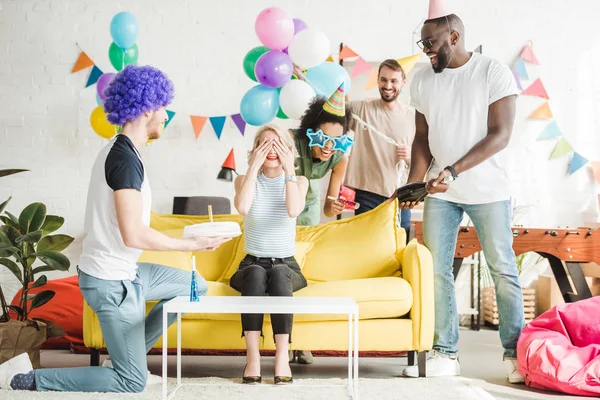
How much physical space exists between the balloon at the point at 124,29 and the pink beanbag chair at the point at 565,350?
121 inches

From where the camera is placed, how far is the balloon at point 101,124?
479cm

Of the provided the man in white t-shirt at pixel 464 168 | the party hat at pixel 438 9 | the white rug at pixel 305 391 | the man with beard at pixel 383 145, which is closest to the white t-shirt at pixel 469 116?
the man in white t-shirt at pixel 464 168

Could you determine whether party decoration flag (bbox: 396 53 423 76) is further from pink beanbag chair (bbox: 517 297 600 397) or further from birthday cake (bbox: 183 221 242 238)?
birthday cake (bbox: 183 221 242 238)

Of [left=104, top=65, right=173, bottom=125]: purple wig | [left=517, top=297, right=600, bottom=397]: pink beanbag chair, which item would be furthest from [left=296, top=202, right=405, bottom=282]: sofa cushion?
[left=104, top=65, right=173, bottom=125]: purple wig

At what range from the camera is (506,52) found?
17.4 ft

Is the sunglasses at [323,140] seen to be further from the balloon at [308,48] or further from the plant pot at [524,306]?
the plant pot at [524,306]

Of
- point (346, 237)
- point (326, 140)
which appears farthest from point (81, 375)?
point (326, 140)

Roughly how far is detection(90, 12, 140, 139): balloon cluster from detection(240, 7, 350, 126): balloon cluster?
36.9 inches

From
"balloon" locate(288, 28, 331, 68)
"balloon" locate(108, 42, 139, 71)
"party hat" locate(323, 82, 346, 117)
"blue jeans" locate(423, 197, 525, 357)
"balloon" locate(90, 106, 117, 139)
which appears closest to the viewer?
"blue jeans" locate(423, 197, 525, 357)

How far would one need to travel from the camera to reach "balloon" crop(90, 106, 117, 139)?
4785 mm

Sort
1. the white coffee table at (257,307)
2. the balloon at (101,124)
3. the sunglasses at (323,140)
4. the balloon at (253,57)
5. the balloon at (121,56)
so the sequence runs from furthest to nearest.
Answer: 1. the balloon at (101,124)
2. the balloon at (121,56)
3. the balloon at (253,57)
4. the sunglasses at (323,140)
5. the white coffee table at (257,307)

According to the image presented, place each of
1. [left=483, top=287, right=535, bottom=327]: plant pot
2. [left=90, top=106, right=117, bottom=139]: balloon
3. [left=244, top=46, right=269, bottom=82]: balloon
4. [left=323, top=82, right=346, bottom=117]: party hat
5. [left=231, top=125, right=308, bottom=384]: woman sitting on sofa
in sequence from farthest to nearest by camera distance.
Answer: [left=483, top=287, right=535, bottom=327]: plant pot
[left=90, top=106, right=117, bottom=139]: balloon
[left=244, top=46, right=269, bottom=82]: balloon
[left=323, top=82, right=346, bottom=117]: party hat
[left=231, top=125, right=308, bottom=384]: woman sitting on sofa

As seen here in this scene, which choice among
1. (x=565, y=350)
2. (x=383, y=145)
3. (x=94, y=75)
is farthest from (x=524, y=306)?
(x=94, y=75)

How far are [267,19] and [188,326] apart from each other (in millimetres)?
1944
